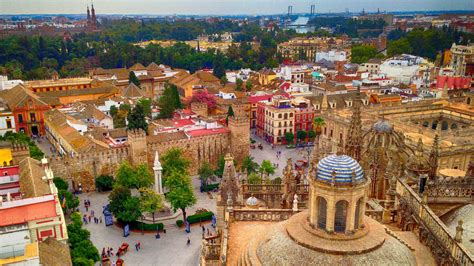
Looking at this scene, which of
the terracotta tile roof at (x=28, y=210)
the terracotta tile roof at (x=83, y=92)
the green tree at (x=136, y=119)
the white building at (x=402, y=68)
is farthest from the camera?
the white building at (x=402, y=68)

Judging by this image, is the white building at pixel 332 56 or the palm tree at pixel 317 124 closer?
the palm tree at pixel 317 124

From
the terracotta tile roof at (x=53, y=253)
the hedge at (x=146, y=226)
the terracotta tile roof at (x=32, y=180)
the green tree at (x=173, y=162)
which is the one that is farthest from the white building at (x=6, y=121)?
the terracotta tile roof at (x=53, y=253)

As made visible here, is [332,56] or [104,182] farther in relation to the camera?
[332,56]

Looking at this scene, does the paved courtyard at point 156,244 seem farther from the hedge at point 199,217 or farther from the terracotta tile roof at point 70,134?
the terracotta tile roof at point 70,134

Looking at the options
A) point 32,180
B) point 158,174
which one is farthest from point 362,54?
point 32,180

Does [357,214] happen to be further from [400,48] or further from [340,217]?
[400,48]

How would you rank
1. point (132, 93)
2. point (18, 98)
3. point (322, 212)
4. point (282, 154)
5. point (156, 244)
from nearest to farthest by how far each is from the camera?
point (322, 212) < point (156, 244) < point (282, 154) < point (18, 98) < point (132, 93)

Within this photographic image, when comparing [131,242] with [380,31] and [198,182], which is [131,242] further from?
[380,31]

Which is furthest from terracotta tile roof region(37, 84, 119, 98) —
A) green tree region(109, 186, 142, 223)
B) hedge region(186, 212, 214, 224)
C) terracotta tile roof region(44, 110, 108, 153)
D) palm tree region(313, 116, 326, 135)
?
hedge region(186, 212, 214, 224)
